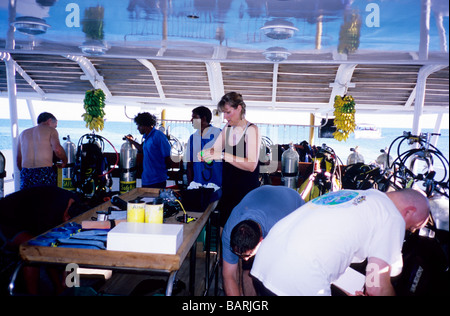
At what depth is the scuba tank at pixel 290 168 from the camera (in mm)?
5602

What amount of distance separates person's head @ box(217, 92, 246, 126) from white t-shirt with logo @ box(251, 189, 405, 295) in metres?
1.58

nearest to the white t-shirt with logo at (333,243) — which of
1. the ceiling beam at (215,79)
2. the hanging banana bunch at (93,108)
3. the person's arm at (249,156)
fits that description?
the person's arm at (249,156)

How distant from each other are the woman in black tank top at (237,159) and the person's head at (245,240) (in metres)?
1.20

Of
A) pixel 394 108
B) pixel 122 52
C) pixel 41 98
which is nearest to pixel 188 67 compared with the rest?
pixel 122 52

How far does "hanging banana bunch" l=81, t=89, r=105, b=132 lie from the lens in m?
6.87

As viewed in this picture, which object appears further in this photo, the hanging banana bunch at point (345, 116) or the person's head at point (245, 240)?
the hanging banana bunch at point (345, 116)

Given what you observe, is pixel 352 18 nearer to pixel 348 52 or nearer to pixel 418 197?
pixel 348 52

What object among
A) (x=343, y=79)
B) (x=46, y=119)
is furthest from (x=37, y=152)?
(x=343, y=79)

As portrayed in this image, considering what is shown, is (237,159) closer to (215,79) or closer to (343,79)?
(215,79)

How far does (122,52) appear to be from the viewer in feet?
21.8

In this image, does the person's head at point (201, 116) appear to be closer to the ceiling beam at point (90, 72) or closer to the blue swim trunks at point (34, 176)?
the blue swim trunks at point (34, 176)

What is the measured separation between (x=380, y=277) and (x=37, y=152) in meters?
4.43

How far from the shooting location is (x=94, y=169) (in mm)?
5809
